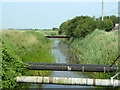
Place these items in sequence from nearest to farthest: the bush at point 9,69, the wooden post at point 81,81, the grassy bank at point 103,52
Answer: the bush at point 9,69 < the wooden post at point 81,81 < the grassy bank at point 103,52

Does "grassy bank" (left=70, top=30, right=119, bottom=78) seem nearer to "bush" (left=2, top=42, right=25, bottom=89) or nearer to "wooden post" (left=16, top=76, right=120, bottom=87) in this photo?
"wooden post" (left=16, top=76, right=120, bottom=87)

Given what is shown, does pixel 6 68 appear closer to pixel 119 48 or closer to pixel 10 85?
pixel 10 85

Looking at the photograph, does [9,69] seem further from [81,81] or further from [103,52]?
[103,52]

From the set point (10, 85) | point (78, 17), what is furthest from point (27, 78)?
point (78, 17)

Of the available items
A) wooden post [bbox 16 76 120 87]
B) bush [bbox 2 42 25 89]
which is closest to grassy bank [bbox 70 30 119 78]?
wooden post [bbox 16 76 120 87]

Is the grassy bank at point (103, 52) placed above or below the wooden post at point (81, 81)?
above

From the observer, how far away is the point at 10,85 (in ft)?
20.3

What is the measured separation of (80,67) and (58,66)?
91 cm

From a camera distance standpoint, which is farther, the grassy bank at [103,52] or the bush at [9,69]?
the grassy bank at [103,52]

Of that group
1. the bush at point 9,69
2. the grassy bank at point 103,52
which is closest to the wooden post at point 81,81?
the bush at point 9,69

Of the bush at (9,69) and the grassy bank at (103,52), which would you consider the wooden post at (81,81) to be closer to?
the bush at (9,69)

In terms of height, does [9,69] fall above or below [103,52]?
below

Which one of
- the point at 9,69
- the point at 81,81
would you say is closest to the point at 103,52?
the point at 81,81

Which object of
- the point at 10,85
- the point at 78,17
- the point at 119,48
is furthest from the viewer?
the point at 78,17
